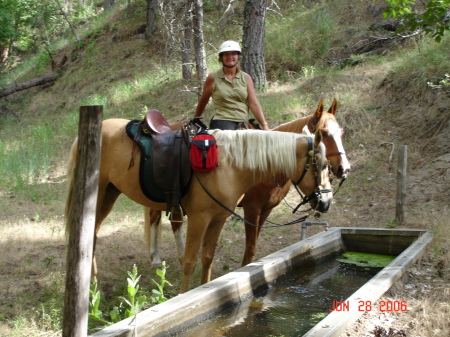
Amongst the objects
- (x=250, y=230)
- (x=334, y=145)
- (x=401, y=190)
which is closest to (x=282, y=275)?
(x=250, y=230)

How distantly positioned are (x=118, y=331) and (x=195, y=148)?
1.68 m

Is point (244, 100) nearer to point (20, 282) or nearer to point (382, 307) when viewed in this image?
point (382, 307)

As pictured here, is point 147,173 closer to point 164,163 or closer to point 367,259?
point 164,163

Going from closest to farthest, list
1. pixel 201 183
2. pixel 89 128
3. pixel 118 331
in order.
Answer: pixel 89 128 → pixel 118 331 → pixel 201 183

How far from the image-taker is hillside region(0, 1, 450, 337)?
4.42m

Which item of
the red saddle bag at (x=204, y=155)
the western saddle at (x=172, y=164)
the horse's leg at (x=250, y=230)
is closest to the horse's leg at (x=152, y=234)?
the horse's leg at (x=250, y=230)

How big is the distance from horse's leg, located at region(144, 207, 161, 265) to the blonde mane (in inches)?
71.8

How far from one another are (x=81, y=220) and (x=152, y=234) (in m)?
2.91

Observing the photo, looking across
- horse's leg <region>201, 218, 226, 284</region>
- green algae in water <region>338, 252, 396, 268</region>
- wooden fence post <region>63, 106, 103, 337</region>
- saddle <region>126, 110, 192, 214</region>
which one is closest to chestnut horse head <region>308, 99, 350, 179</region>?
green algae in water <region>338, 252, 396, 268</region>

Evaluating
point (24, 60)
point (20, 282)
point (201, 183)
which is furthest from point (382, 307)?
point (24, 60)

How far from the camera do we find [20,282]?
4473 mm

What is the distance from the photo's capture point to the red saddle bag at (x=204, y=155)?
12.6 ft

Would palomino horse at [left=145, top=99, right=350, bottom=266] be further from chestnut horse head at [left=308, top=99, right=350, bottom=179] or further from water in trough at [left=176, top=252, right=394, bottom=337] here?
water in trough at [left=176, top=252, right=394, bottom=337]

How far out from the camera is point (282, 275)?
4.71 meters
